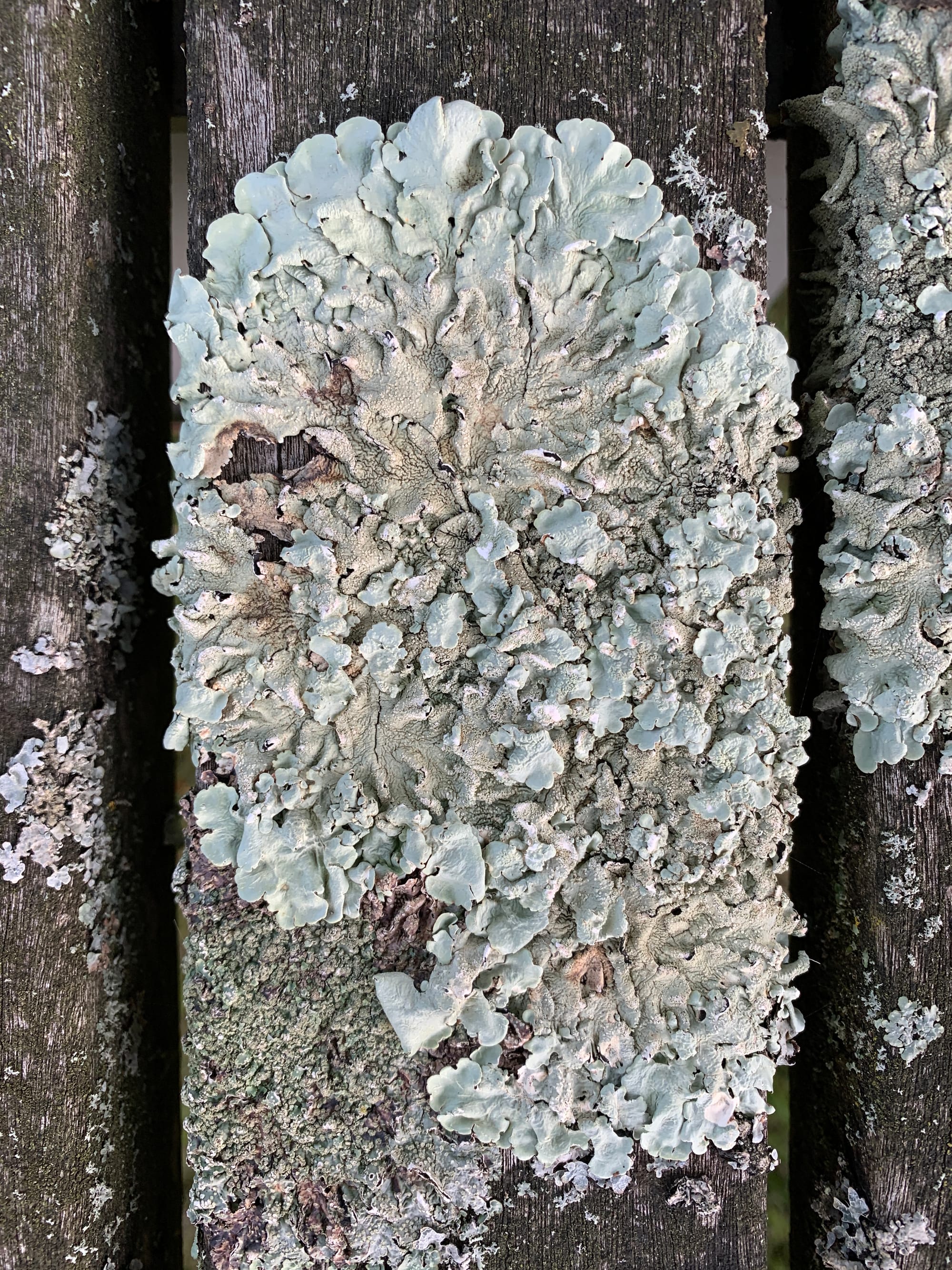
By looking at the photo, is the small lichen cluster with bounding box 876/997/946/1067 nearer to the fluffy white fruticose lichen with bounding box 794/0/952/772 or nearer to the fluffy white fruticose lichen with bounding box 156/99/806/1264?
the fluffy white fruticose lichen with bounding box 156/99/806/1264

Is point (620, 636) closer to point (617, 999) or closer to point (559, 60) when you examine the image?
point (617, 999)

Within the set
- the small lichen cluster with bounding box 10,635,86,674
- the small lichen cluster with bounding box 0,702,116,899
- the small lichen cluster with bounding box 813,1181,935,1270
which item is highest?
the small lichen cluster with bounding box 10,635,86,674

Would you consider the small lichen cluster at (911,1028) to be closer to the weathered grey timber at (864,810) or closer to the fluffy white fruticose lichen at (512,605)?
the weathered grey timber at (864,810)

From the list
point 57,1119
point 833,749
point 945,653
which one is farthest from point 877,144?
point 57,1119

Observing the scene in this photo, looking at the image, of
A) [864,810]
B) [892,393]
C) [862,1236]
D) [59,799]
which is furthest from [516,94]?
[862,1236]

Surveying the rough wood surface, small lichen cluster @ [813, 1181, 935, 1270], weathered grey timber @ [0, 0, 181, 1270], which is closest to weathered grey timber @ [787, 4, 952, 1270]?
small lichen cluster @ [813, 1181, 935, 1270]
